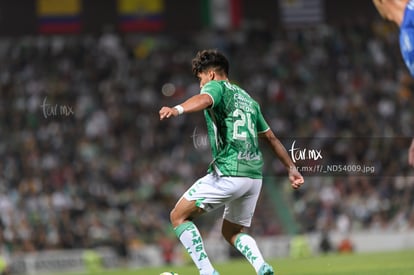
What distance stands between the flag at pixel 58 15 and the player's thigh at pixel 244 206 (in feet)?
52.4

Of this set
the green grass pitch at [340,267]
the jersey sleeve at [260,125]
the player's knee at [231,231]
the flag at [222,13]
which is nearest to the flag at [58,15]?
the flag at [222,13]

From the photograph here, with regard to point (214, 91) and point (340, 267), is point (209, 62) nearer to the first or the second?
point (214, 91)

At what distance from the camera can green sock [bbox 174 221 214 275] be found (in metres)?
10.4

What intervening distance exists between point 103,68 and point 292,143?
690 inches

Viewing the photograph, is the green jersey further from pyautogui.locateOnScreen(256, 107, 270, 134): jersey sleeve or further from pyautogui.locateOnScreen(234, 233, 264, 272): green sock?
pyautogui.locateOnScreen(234, 233, 264, 272): green sock

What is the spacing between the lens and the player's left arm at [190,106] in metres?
9.35

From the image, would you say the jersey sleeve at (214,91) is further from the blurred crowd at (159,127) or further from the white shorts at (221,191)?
the blurred crowd at (159,127)

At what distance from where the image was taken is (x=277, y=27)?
27734 millimetres

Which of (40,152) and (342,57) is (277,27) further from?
(40,152)

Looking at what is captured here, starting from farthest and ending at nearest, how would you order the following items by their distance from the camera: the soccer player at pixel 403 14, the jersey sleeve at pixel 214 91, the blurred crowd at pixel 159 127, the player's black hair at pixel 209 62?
the blurred crowd at pixel 159 127 → the player's black hair at pixel 209 62 → the jersey sleeve at pixel 214 91 → the soccer player at pixel 403 14

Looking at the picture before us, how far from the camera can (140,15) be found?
2652cm

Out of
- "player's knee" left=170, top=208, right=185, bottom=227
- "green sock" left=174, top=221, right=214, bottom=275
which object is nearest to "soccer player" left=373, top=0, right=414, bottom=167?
"green sock" left=174, top=221, right=214, bottom=275

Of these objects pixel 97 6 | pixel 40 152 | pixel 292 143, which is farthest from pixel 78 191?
pixel 292 143

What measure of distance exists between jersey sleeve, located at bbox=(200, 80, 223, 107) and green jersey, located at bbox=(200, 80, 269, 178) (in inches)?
3.0
